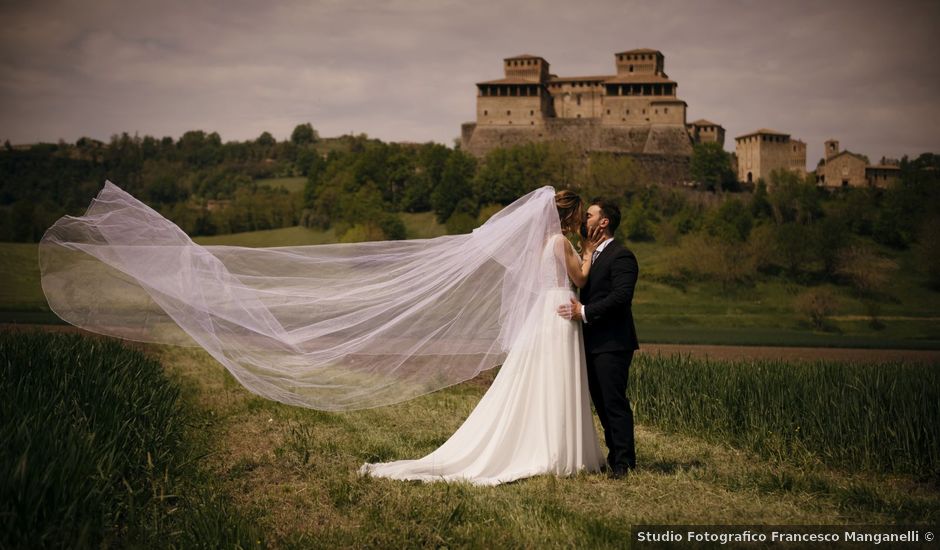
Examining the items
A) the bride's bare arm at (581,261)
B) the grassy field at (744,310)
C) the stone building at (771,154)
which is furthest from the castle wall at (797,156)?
the bride's bare arm at (581,261)

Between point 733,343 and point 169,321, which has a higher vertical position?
point 169,321

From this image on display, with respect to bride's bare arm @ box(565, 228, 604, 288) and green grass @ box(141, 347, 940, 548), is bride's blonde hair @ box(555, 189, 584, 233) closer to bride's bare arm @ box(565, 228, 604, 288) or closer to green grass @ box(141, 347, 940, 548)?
bride's bare arm @ box(565, 228, 604, 288)

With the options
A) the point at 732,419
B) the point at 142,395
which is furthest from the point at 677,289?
the point at 142,395

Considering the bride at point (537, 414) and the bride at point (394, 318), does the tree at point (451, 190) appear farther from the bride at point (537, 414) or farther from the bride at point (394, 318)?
the bride at point (537, 414)

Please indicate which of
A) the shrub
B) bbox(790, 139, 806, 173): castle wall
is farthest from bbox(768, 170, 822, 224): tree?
the shrub

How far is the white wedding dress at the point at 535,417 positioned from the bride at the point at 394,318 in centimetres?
1

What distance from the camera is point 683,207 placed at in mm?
71125

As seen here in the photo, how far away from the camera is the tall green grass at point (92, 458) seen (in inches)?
152

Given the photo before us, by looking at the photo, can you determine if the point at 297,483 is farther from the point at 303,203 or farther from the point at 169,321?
the point at 303,203

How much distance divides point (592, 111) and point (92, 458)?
99.3 metres

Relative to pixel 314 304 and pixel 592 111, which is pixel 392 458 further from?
pixel 592 111

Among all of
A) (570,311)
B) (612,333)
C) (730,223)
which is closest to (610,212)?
(570,311)

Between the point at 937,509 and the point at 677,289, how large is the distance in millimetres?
45203

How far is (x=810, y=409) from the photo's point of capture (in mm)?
7414
